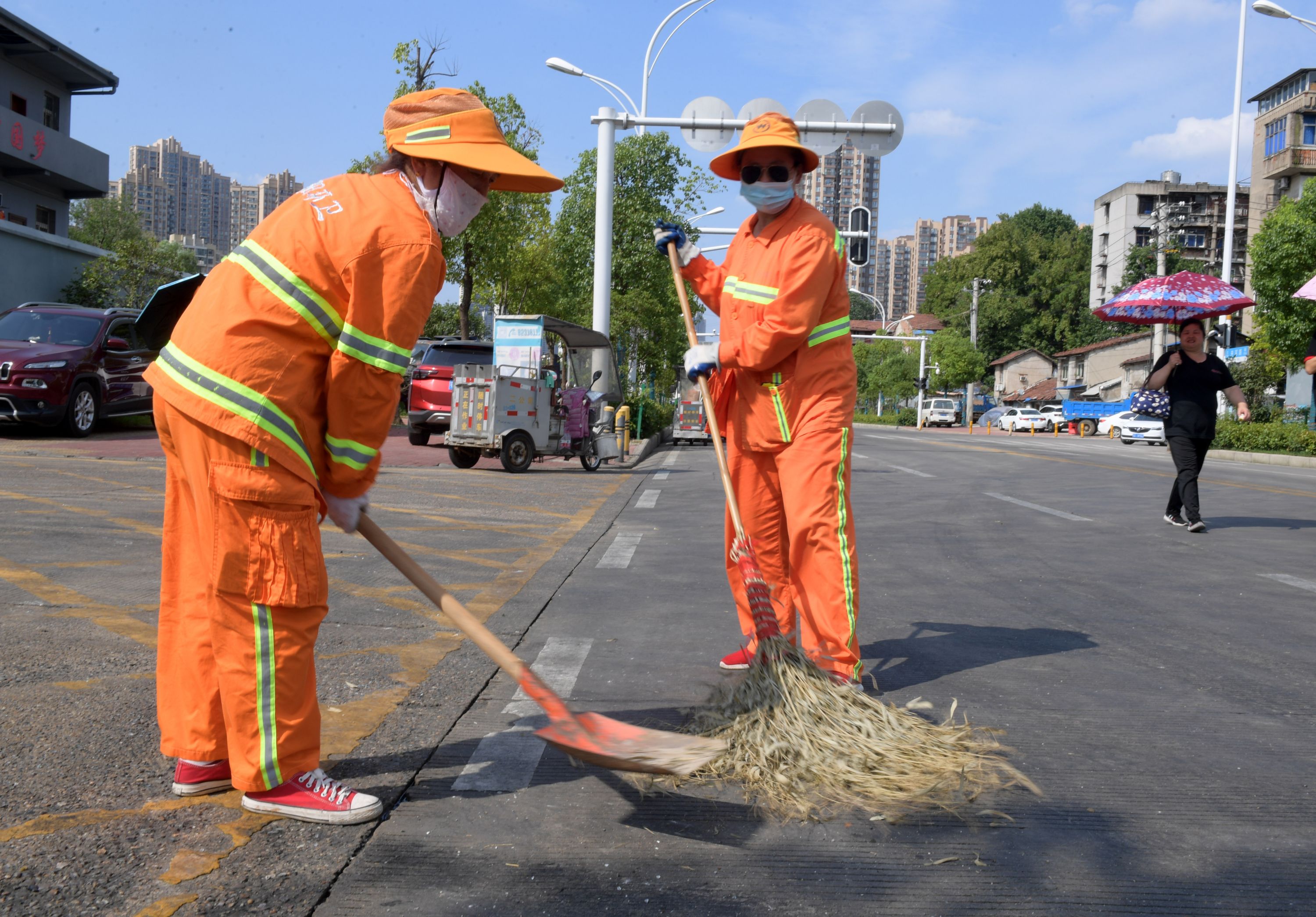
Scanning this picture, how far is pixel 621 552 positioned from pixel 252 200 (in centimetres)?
14304

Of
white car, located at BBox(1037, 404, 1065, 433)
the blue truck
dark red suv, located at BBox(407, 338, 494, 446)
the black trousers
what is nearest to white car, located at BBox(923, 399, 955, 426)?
white car, located at BBox(1037, 404, 1065, 433)

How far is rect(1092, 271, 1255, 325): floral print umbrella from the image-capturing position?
11625 mm

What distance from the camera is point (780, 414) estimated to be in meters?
4.05

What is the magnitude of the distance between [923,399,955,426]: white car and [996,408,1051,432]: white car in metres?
7.17

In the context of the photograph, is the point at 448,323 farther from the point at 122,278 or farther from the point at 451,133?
the point at 451,133

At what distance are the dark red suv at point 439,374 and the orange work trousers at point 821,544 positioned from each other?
1423 centimetres

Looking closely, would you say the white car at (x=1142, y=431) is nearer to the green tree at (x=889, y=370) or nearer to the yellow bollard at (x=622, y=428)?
the yellow bollard at (x=622, y=428)

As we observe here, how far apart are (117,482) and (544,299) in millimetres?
31013

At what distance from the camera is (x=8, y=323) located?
15.6m

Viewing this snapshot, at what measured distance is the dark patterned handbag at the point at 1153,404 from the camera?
396 inches

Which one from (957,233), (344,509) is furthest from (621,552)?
(957,233)

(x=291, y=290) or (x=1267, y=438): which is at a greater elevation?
(x=291, y=290)

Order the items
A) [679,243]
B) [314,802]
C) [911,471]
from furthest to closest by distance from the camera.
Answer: [911,471]
[679,243]
[314,802]

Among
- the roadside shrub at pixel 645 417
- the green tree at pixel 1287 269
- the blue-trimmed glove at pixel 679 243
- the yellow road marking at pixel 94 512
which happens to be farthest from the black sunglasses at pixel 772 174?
the green tree at pixel 1287 269
